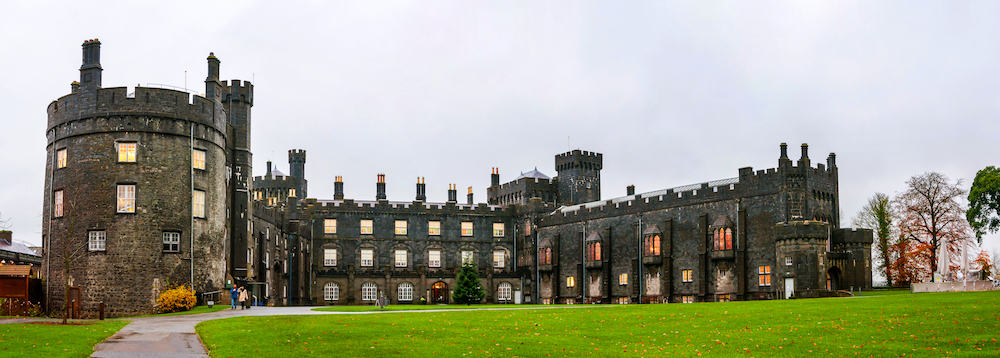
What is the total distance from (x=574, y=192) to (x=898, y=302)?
52.2 metres

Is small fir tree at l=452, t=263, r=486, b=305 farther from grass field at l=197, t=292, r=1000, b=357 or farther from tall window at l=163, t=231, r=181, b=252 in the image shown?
grass field at l=197, t=292, r=1000, b=357

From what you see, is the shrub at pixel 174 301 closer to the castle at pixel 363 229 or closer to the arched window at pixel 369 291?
the castle at pixel 363 229

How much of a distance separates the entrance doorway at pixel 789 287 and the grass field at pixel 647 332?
73.7ft

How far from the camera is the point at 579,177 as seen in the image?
287 ft

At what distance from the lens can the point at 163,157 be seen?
4478 cm

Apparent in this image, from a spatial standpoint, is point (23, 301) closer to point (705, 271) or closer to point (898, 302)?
point (898, 302)

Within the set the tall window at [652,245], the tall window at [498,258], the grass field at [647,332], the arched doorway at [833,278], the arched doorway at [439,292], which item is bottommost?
the arched doorway at [439,292]

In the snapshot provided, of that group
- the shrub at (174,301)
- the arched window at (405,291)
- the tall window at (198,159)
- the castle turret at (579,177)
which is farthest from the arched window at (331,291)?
the shrub at (174,301)

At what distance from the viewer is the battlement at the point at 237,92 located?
178 ft

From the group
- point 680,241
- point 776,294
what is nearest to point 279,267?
point 680,241

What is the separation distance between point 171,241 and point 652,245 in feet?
119

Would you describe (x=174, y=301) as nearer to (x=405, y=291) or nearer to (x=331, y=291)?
(x=331, y=291)

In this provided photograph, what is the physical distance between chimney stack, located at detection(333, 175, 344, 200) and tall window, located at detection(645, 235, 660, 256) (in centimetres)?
3039

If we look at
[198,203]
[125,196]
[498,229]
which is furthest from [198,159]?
[498,229]
